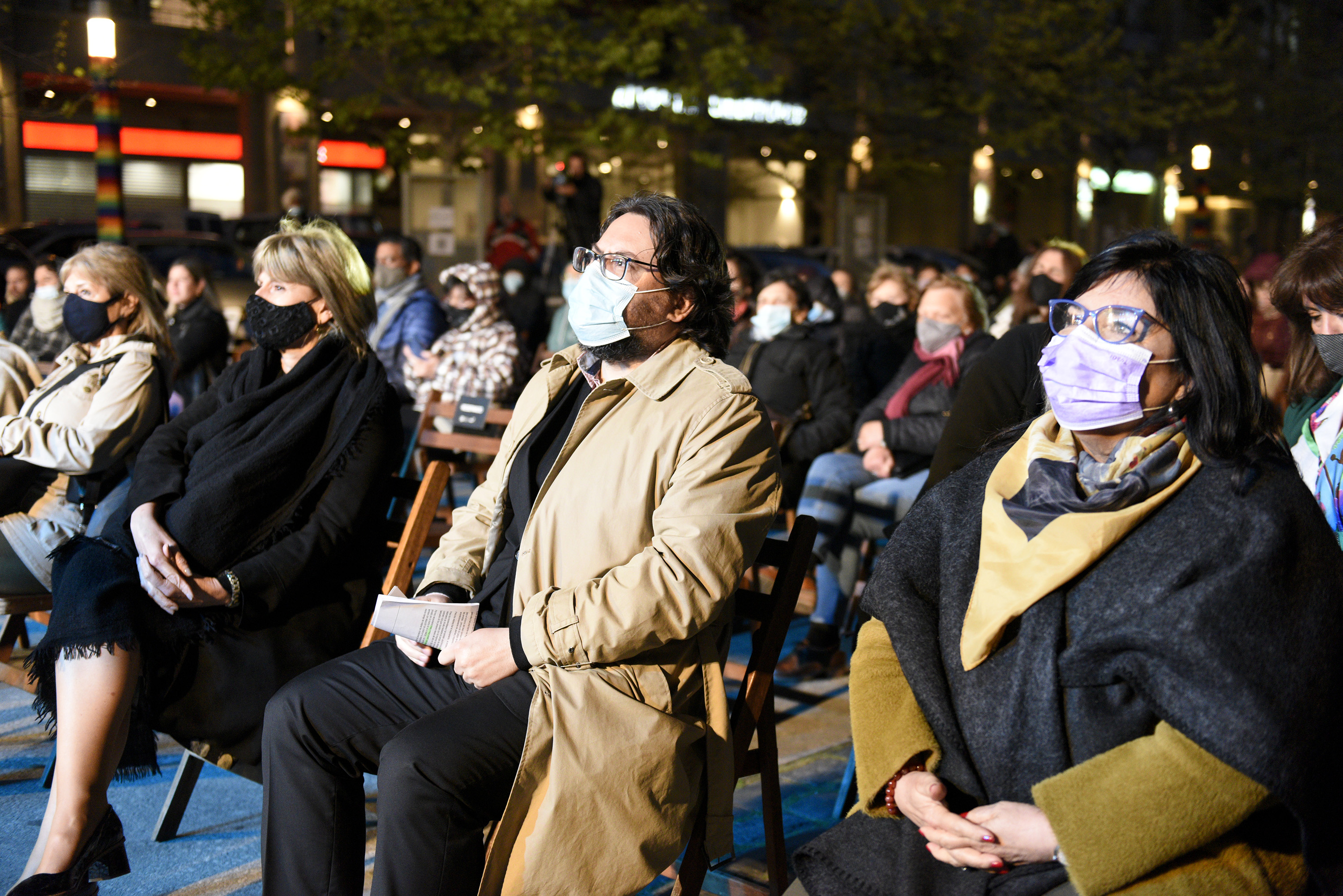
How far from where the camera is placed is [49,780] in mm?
3658

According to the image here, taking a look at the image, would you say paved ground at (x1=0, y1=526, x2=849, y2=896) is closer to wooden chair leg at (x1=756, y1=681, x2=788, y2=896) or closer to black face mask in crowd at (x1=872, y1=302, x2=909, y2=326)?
wooden chair leg at (x1=756, y1=681, x2=788, y2=896)

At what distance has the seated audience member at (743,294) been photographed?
6410 millimetres

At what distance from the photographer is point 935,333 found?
215 inches

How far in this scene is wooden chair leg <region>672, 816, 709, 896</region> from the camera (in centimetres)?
260

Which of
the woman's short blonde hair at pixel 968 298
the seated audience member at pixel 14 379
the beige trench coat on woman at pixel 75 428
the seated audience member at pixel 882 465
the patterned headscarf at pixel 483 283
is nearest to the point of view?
the beige trench coat on woman at pixel 75 428

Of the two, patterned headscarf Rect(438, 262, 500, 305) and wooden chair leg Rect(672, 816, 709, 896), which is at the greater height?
patterned headscarf Rect(438, 262, 500, 305)

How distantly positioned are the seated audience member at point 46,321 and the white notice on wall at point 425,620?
5976 millimetres

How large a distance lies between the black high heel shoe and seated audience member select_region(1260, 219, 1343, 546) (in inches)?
125

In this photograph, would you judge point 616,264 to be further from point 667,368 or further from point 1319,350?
point 1319,350

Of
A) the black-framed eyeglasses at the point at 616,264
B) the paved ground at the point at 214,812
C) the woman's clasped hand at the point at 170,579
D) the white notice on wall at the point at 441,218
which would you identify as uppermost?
the white notice on wall at the point at 441,218

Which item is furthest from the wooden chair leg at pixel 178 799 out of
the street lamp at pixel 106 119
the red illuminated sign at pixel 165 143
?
the red illuminated sign at pixel 165 143

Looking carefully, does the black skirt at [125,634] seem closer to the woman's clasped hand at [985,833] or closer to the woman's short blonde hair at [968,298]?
the woman's clasped hand at [985,833]

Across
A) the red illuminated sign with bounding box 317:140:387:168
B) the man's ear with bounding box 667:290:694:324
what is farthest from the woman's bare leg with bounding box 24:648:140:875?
the red illuminated sign with bounding box 317:140:387:168

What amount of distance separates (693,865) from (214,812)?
69.5 inches
